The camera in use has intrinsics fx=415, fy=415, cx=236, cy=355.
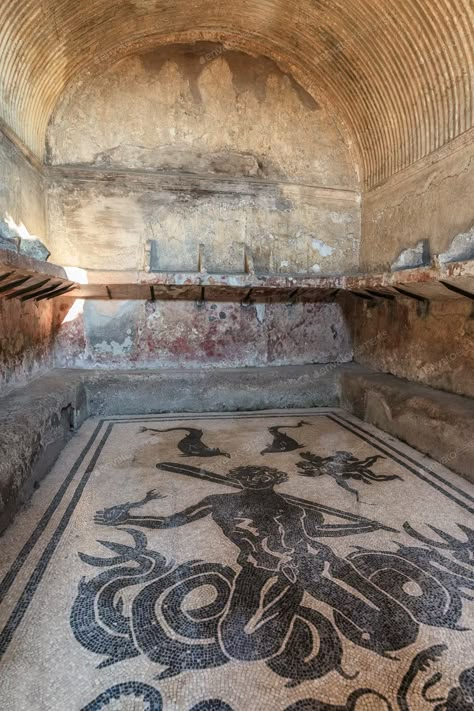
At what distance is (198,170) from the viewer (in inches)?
227

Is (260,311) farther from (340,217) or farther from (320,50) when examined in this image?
(320,50)

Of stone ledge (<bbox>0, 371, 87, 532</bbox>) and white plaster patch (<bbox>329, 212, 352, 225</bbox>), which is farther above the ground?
white plaster patch (<bbox>329, 212, 352, 225</bbox>)

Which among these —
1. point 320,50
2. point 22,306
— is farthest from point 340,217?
point 22,306

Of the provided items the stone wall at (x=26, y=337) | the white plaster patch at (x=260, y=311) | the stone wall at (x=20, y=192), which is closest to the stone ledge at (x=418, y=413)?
the white plaster patch at (x=260, y=311)

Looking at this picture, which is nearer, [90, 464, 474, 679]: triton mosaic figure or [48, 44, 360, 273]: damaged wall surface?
[90, 464, 474, 679]: triton mosaic figure

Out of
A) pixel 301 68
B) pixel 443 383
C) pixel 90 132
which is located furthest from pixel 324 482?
pixel 301 68

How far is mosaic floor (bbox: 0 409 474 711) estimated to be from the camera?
5.21 feet

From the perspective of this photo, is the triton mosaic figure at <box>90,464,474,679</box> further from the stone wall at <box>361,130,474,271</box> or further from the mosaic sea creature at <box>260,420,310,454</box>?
the stone wall at <box>361,130,474,271</box>

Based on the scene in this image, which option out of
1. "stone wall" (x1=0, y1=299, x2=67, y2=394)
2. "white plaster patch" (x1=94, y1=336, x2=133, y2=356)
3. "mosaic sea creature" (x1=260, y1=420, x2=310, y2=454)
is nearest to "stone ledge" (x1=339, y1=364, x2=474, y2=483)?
"mosaic sea creature" (x1=260, y1=420, x2=310, y2=454)

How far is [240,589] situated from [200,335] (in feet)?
13.8

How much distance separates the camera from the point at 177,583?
2164mm

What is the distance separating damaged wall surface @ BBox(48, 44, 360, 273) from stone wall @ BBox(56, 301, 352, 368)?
24.2 inches

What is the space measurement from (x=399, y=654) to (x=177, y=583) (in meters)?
1.08

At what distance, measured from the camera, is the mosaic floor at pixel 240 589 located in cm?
159
